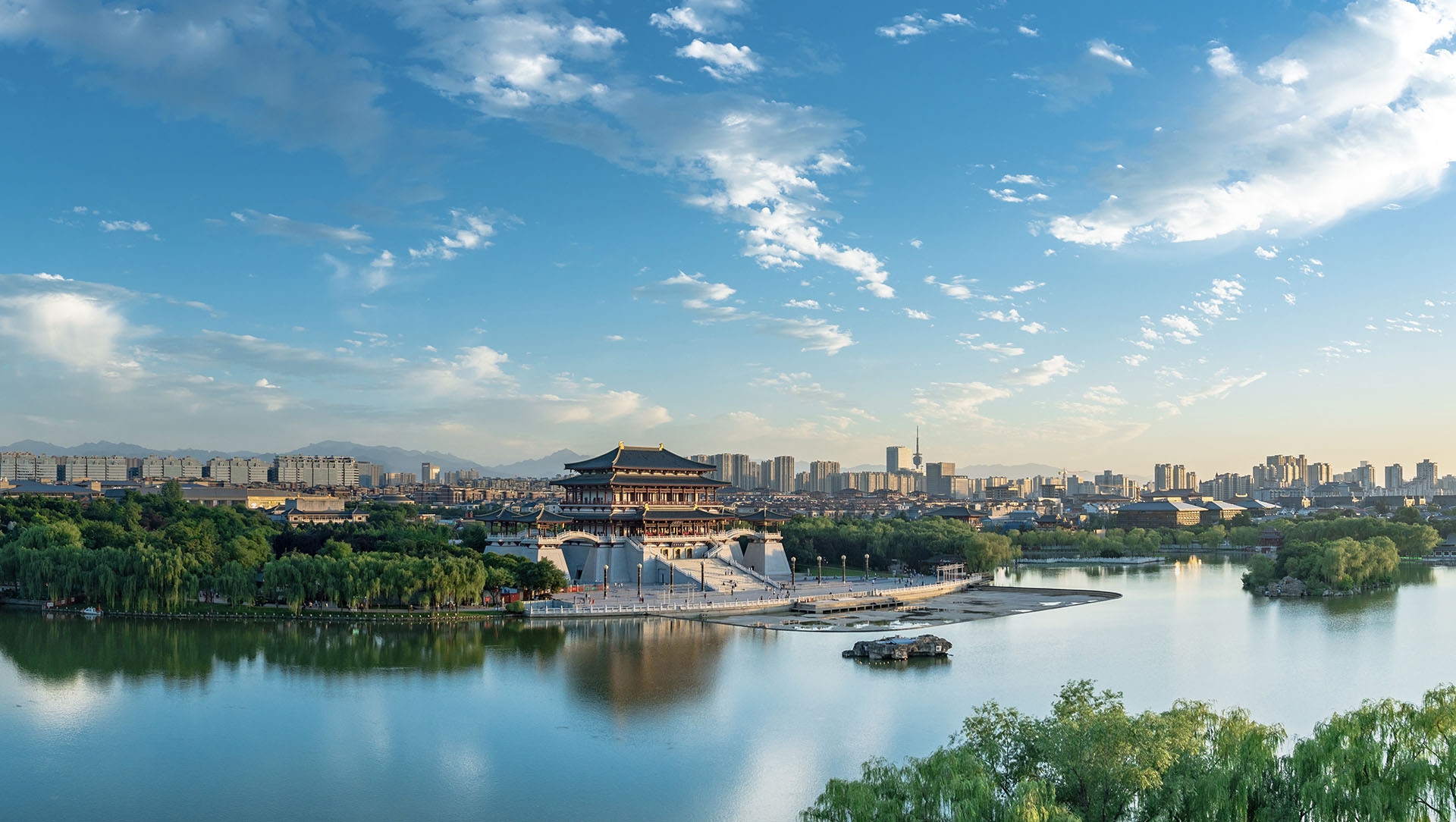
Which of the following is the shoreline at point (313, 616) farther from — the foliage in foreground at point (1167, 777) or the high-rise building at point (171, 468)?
the high-rise building at point (171, 468)

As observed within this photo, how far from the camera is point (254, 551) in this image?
3825 cm

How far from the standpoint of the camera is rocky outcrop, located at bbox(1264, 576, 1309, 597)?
1829 inches

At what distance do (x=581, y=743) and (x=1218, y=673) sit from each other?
657 inches

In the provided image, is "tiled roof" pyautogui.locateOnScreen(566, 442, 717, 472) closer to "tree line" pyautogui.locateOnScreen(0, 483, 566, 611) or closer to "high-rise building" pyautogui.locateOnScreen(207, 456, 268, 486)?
"tree line" pyautogui.locateOnScreen(0, 483, 566, 611)

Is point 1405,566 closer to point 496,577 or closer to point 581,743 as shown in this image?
point 496,577

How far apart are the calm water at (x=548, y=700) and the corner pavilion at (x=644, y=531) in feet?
35.2

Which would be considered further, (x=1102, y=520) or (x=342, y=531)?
(x=1102, y=520)

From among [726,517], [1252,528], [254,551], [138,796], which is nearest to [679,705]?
[138,796]

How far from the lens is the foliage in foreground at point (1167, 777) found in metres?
11.3

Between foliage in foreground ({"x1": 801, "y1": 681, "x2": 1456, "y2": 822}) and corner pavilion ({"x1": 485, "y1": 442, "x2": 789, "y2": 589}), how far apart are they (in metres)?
30.4

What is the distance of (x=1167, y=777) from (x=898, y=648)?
677 inches

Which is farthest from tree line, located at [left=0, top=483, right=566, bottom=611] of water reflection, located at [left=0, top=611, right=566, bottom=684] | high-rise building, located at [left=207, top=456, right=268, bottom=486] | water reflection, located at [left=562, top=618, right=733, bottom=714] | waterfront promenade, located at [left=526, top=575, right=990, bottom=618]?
high-rise building, located at [left=207, top=456, right=268, bottom=486]

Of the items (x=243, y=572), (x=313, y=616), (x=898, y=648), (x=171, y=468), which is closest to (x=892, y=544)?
(x=898, y=648)

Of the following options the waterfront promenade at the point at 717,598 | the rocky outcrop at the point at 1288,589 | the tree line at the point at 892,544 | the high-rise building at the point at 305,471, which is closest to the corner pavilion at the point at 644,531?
the waterfront promenade at the point at 717,598
